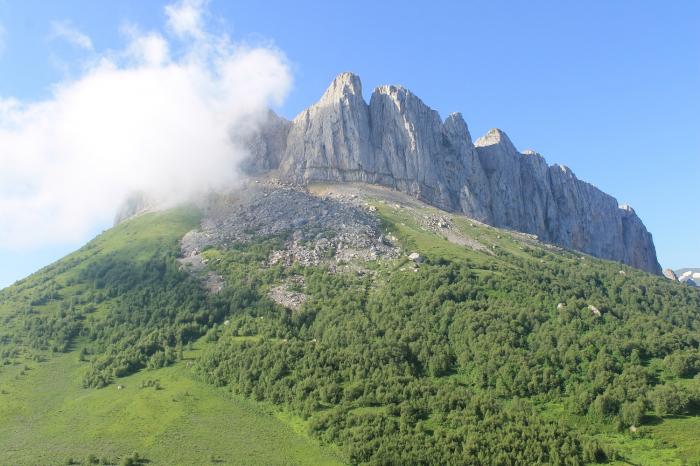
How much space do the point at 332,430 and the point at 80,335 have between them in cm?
9331

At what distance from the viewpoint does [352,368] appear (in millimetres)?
136000

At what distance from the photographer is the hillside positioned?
11319 centimetres

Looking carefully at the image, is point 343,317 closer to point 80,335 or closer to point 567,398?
point 567,398

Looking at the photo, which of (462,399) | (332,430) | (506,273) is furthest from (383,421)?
(506,273)

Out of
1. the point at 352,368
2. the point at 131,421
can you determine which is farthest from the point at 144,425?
the point at 352,368

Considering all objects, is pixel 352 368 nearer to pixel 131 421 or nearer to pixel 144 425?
pixel 144 425

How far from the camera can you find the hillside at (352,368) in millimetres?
113188

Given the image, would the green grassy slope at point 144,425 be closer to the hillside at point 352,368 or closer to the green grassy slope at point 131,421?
the green grassy slope at point 131,421

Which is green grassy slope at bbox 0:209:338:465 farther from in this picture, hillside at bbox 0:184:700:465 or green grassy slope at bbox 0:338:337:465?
hillside at bbox 0:184:700:465

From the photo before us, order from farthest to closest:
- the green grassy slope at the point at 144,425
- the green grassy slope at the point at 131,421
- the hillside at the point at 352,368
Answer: the hillside at the point at 352,368, the green grassy slope at the point at 131,421, the green grassy slope at the point at 144,425

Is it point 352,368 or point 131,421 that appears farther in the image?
point 352,368

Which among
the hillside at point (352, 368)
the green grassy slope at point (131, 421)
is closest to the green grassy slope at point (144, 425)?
the green grassy slope at point (131, 421)

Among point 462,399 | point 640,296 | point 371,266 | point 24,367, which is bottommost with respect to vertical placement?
point 462,399

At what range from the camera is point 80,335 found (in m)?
175
